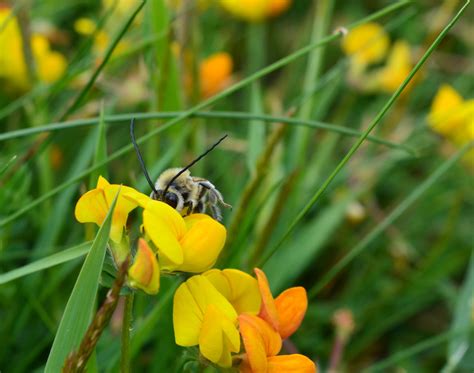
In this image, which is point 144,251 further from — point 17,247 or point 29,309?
point 17,247

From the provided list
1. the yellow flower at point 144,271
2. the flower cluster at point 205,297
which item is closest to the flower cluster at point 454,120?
the flower cluster at point 205,297

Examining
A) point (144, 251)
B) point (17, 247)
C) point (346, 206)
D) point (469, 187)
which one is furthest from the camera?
point (469, 187)

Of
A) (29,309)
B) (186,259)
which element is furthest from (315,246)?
(186,259)

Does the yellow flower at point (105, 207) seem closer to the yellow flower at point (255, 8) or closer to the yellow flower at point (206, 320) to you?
the yellow flower at point (206, 320)

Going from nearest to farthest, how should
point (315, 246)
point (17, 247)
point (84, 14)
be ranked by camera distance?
point (17, 247) → point (315, 246) → point (84, 14)

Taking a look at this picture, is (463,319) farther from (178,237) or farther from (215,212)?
(178,237)

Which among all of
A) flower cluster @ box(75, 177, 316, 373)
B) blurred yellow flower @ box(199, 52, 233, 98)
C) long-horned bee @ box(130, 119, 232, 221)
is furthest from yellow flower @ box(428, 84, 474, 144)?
flower cluster @ box(75, 177, 316, 373)
